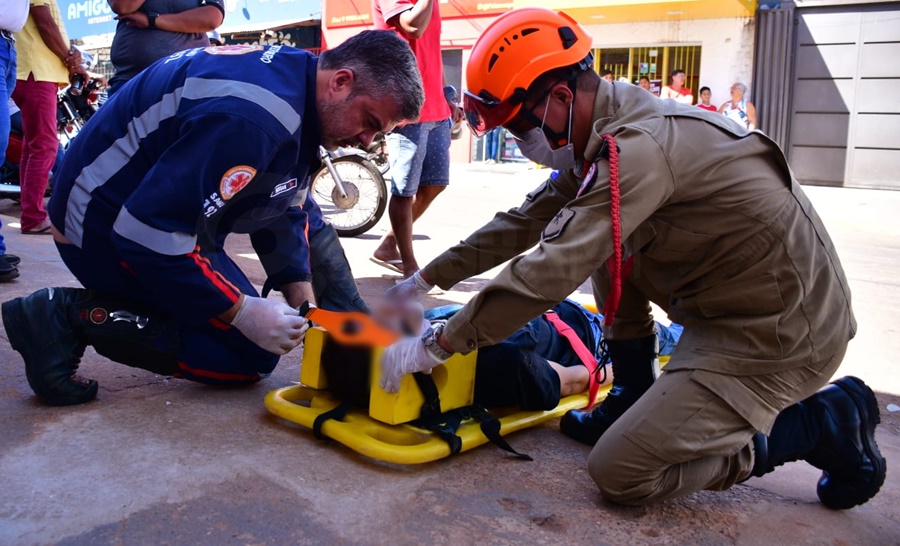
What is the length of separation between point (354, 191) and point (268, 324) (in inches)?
163

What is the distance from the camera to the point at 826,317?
7.24 ft

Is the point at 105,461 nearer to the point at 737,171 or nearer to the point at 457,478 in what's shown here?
the point at 457,478

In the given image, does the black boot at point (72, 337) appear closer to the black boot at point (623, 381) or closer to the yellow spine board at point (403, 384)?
the yellow spine board at point (403, 384)

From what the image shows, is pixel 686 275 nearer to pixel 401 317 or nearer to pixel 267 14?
pixel 401 317

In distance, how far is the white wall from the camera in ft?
45.3

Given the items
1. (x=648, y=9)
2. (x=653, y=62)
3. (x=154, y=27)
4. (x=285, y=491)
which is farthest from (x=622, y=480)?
(x=653, y=62)

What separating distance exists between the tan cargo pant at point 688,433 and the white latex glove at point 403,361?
0.50m

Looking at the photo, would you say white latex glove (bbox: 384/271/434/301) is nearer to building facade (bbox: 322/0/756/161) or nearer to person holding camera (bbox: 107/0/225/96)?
→ person holding camera (bbox: 107/0/225/96)

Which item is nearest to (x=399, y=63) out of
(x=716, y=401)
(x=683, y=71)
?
(x=716, y=401)

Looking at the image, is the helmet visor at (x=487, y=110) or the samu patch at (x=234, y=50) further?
the samu patch at (x=234, y=50)

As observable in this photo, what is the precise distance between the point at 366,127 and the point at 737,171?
107cm

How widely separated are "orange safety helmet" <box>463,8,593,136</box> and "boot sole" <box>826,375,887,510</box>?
1.14 m

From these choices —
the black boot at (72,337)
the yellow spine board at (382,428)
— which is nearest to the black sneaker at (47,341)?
the black boot at (72,337)

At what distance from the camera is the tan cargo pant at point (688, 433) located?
212 cm
